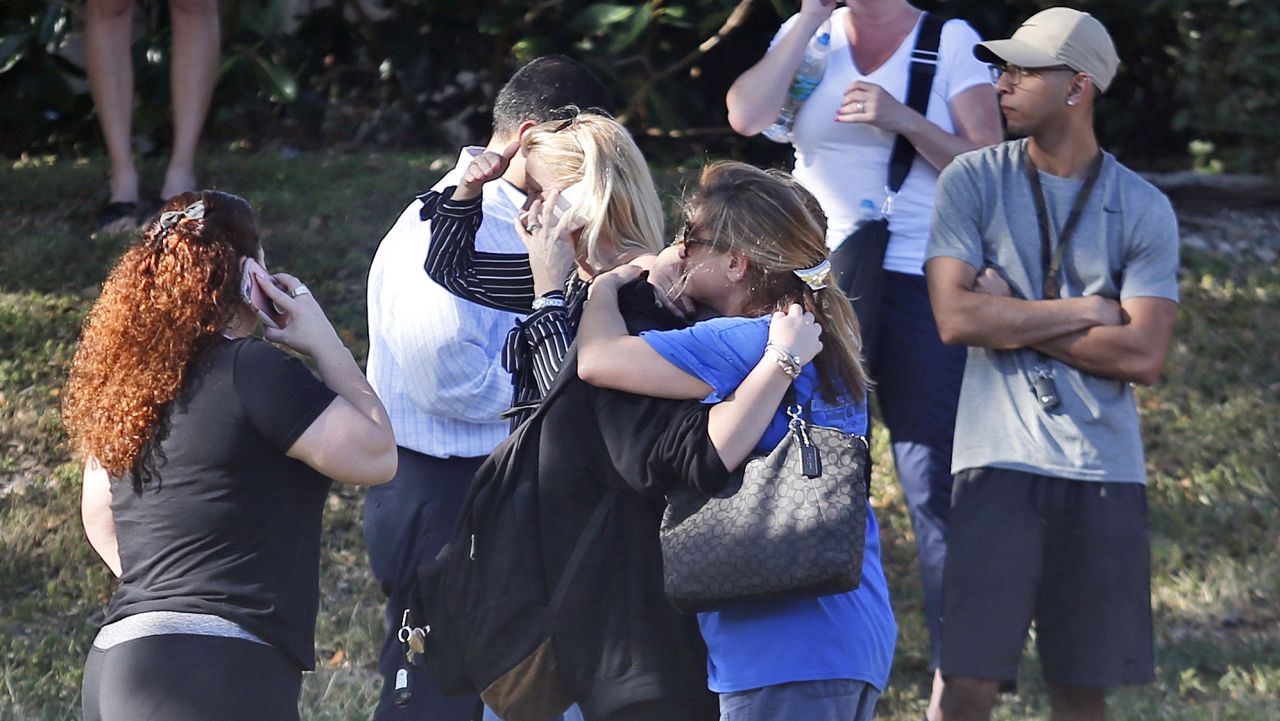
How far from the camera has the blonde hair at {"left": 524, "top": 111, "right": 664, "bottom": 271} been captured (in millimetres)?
3207

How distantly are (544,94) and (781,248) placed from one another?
1.11m

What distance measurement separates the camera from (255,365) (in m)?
2.87

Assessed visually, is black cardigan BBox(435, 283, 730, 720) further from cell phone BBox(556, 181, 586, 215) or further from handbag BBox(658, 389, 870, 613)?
cell phone BBox(556, 181, 586, 215)

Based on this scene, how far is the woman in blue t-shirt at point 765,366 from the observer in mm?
2773

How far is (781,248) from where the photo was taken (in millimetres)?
2934

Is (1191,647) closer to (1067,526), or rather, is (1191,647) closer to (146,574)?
(1067,526)

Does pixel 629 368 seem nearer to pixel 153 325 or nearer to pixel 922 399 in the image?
pixel 153 325

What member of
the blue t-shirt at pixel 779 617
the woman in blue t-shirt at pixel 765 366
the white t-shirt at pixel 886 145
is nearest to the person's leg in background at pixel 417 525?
the woman in blue t-shirt at pixel 765 366

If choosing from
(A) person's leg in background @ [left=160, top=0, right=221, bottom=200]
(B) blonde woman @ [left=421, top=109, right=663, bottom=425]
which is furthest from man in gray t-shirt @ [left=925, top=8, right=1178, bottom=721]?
(A) person's leg in background @ [left=160, top=0, right=221, bottom=200]

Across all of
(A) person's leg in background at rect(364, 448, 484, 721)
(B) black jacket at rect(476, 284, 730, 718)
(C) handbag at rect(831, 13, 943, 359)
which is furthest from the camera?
(C) handbag at rect(831, 13, 943, 359)

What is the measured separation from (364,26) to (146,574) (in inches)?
230

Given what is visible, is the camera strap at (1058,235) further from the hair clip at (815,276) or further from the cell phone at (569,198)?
the cell phone at (569,198)

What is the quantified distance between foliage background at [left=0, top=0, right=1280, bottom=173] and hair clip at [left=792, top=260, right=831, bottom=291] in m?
4.48

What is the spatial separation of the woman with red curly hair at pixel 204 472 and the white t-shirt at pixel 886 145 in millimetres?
1869
